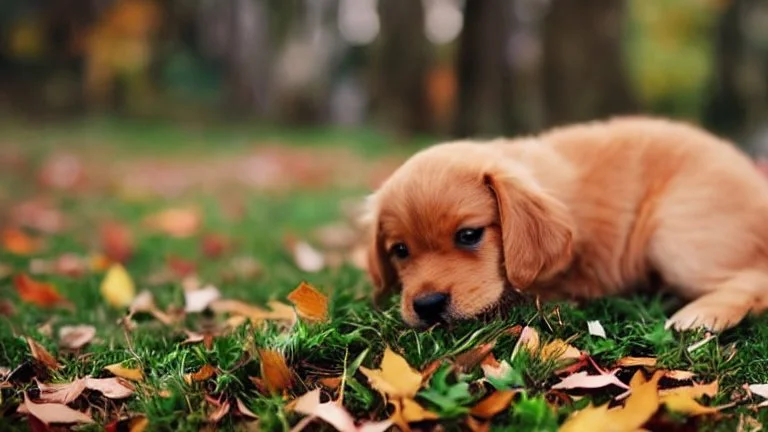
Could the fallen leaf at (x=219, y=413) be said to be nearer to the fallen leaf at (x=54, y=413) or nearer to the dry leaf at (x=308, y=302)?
the fallen leaf at (x=54, y=413)

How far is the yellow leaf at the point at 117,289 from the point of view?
13.3ft

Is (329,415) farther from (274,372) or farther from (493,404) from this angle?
(493,404)

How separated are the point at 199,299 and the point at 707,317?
2239 mm

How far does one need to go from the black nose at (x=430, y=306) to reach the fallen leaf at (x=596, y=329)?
51cm

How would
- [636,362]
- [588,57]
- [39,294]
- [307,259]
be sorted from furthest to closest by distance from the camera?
[588,57], [307,259], [39,294], [636,362]

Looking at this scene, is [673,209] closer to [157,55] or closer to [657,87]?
[157,55]

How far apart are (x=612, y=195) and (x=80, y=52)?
748 inches

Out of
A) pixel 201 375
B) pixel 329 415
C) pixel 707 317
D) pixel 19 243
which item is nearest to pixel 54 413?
pixel 201 375

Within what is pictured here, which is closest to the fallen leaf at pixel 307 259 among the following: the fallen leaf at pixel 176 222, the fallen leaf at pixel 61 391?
the fallen leaf at pixel 176 222

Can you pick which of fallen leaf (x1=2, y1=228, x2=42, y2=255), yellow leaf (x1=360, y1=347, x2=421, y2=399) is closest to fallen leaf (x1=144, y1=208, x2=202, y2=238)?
fallen leaf (x1=2, y1=228, x2=42, y2=255)

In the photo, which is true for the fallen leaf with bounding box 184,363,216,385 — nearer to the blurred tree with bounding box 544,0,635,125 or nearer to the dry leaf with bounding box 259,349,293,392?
the dry leaf with bounding box 259,349,293,392

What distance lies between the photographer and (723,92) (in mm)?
16766

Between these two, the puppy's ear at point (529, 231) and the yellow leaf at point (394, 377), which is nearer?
the yellow leaf at point (394, 377)

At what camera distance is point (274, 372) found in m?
2.55
